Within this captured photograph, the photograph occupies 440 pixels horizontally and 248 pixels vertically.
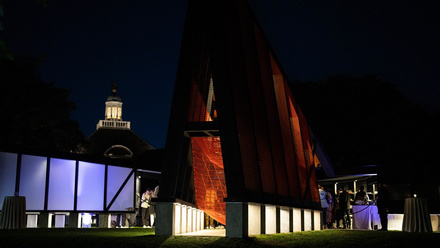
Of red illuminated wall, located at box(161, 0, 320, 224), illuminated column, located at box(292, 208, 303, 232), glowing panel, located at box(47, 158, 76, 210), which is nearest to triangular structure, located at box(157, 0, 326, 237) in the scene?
red illuminated wall, located at box(161, 0, 320, 224)

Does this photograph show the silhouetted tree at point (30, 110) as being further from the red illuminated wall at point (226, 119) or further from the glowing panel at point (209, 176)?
the red illuminated wall at point (226, 119)

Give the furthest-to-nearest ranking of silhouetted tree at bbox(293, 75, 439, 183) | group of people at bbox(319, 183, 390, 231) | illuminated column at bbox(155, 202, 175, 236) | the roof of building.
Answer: the roof of building, silhouetted tree at bbox(293, 75, 439, 183), group of people at bbox(319, 183, 390, 231), illuminated column at bbox(155, 202, 175, 236)

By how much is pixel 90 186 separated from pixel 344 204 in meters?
11.8

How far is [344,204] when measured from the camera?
23047 mm

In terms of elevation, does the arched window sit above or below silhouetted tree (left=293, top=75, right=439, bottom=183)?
above

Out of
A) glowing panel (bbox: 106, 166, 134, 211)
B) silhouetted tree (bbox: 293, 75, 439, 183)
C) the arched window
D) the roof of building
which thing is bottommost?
glowing panel (bbox: 106, 166, 134, 211)

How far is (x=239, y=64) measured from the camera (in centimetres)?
1388

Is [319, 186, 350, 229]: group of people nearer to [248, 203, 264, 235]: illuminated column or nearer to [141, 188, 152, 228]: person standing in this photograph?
[141, 188, 152, 228]: person standing

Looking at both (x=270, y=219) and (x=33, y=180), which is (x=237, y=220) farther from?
(x=33, y=180)

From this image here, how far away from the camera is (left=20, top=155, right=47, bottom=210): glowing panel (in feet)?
70.2

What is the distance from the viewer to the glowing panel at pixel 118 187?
26.0 meters

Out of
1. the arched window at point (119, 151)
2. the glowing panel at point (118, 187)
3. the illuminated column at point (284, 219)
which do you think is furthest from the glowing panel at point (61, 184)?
the arched window at point (119, 151)

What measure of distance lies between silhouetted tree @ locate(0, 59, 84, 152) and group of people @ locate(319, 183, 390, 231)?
18.1m

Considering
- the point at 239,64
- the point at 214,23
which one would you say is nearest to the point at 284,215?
the point at 239,64
